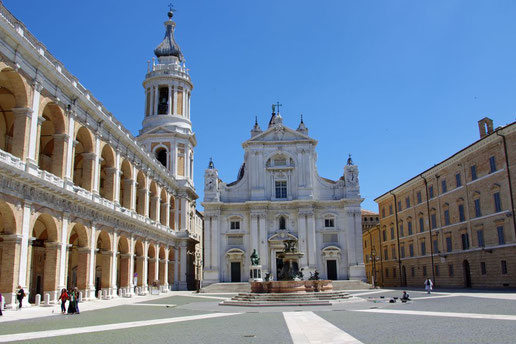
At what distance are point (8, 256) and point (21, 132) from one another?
6419 mm

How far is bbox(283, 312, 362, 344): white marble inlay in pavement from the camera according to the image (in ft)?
39.7

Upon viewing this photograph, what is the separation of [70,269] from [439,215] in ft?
114

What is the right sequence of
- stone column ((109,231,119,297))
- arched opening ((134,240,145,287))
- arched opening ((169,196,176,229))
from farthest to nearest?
arched opening ((169,196,176,229)) → arched opening ((134,240,145,287)) → stone column ((109,231,119,297))

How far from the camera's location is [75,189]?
3078 cm

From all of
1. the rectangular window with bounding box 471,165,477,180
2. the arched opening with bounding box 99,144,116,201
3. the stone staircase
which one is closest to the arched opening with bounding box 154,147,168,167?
the arched opening with bounding box 99,144,116,201

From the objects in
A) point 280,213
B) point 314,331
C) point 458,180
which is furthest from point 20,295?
point 280,213

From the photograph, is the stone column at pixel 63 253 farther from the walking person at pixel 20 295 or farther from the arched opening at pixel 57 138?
the walking person at pixel 20 295

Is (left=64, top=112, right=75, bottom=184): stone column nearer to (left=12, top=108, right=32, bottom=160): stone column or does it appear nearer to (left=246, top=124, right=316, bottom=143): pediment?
(left=12, top=108, right=32, bottom=160): stone column

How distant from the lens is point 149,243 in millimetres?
47656

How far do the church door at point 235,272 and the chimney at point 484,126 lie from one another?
100ft

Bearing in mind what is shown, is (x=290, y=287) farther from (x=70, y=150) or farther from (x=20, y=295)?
(x=70, y=150)

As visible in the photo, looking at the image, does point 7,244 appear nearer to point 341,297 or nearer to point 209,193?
point 341,297

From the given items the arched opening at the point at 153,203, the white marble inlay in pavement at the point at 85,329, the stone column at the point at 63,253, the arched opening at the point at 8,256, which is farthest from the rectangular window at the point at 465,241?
the arched opening at the point at 8,256

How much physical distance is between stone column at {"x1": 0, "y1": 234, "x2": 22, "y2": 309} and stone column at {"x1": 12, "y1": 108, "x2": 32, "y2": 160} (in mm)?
4253
